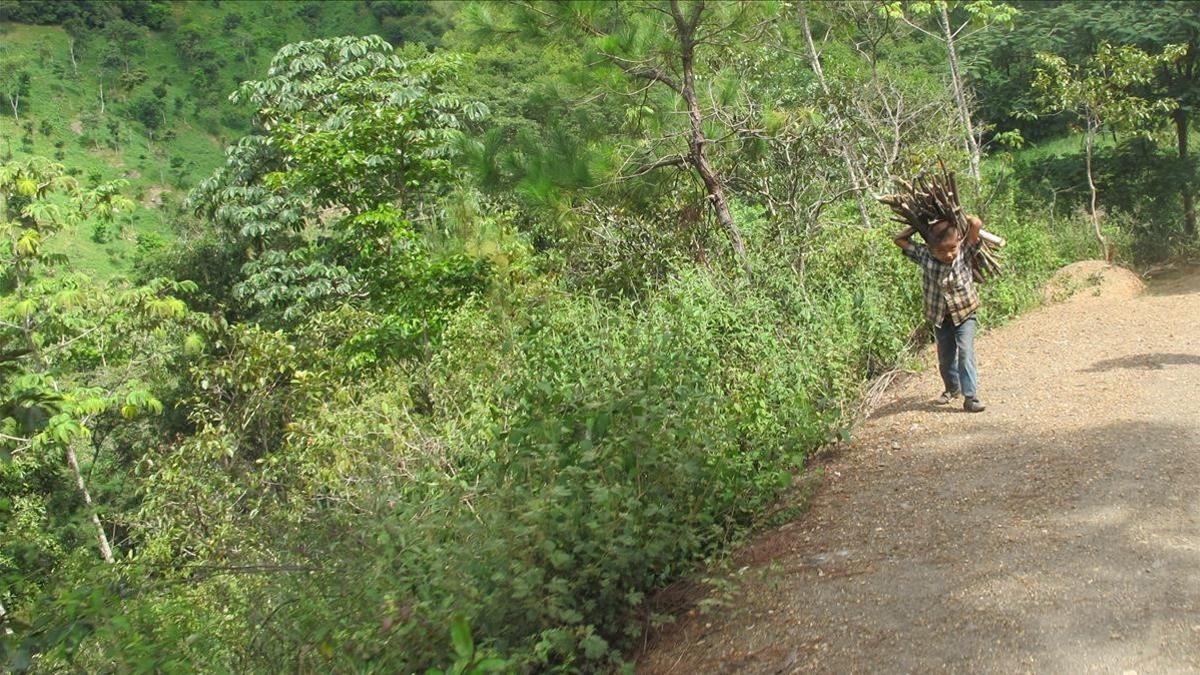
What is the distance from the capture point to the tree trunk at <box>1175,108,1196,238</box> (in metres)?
18.2

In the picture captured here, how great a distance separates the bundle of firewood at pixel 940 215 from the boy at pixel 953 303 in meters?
0.04

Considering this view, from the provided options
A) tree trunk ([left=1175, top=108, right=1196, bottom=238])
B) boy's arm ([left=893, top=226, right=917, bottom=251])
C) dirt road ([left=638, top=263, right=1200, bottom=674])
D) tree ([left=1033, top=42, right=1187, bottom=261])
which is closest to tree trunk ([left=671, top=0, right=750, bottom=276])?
boy's arm ([left=893, top=226, right=917, bottom=251])

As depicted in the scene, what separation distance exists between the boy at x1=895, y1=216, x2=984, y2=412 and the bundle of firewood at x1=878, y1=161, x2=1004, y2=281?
0.04 metres

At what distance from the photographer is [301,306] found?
16.9 m

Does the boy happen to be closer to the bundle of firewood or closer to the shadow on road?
the bundle of firewood

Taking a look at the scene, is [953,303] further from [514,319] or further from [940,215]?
[514,319]

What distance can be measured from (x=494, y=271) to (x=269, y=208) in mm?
8636

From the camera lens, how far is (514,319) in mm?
8438

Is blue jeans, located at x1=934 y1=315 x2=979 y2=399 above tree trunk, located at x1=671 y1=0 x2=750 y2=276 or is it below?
below

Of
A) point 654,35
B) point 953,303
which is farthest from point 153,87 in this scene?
point 953,303

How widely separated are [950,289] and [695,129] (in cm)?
237

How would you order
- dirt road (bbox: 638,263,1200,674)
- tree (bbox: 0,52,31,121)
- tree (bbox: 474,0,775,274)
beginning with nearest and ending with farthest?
dirt road (bbox: 638,263,1200,674)
tree (bbox: 474,0,775,274)
tree (bbox: 0,52,31,121)

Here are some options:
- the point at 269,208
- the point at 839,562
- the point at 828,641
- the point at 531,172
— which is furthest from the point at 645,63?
the point at 269,208

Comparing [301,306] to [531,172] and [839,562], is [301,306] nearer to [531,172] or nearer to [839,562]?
[531,172]
